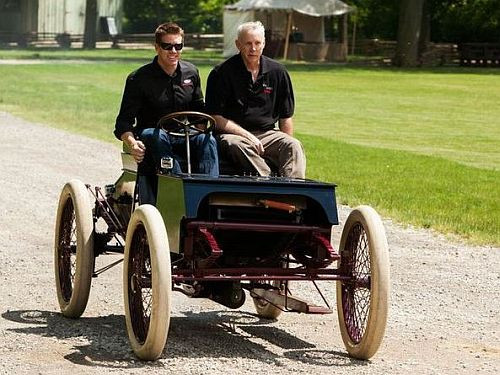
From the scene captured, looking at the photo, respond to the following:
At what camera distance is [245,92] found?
29.5ft

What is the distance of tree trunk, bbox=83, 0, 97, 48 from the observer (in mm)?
75375

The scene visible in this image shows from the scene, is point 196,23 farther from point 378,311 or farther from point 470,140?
point 378,311

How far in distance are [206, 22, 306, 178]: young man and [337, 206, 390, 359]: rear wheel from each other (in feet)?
2.88

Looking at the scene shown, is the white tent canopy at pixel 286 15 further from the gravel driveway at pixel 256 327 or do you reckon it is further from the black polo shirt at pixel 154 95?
the black polo shirt at pixel 154 95

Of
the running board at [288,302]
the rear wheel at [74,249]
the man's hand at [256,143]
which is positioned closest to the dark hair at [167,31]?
the man's hand at [256,143]

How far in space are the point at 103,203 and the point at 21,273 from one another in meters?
1.46

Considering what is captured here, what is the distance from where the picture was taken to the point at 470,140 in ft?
87.9

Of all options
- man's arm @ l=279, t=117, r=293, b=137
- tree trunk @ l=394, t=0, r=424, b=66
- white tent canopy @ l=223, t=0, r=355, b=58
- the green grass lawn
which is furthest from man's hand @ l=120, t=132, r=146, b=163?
white tent canopy @ l=223, t=0, r=355, b=58

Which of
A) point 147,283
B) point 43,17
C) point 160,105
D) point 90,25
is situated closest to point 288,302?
point 147,283

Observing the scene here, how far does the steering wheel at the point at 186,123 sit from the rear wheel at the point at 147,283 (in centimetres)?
102

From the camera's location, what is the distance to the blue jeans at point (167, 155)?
8578 mm

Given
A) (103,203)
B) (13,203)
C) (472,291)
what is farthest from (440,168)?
(103,203)

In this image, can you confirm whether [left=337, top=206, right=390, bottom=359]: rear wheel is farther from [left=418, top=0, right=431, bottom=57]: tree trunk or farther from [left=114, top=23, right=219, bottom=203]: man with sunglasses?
[left=418, top=0, right=431, bottom=57]: tree trunk

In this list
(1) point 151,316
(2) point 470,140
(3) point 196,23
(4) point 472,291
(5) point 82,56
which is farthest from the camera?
(3) point 196,23
